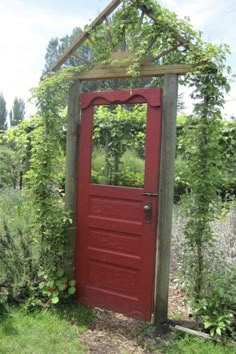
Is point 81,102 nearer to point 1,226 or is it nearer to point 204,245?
point 1,226

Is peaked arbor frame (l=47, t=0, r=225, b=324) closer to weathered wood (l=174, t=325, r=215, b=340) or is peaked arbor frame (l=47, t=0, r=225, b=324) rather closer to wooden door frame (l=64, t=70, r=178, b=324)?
wooden door frame (l=64, t=70, r=178, b=324)

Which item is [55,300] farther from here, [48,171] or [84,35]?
[84,35]

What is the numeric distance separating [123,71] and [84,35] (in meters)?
0.54

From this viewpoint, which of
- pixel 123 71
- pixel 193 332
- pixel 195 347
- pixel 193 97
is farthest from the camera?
pixel 123 71

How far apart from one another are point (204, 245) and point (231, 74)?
143 cm

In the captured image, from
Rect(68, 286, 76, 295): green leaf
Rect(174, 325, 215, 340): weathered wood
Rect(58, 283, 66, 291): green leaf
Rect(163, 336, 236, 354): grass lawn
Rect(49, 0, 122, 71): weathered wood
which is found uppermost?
Rect(49, 0, 122, 71): weathered wood

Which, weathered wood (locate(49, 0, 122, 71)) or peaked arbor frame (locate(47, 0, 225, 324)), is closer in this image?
peaked arbor frame (locate(47, 0, 225, 324))

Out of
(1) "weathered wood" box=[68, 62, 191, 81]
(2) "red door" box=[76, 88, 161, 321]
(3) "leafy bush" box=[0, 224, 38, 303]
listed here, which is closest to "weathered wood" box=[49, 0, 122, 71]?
(1) "weathered wood" box=[68, 62, 191, 81]

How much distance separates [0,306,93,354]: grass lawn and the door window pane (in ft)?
4.16

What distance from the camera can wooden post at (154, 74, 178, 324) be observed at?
329 cm

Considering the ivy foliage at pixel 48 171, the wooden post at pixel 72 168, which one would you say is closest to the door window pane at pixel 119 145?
the wooden post at pixel 72 168

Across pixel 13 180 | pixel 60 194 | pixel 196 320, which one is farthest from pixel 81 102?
pixel 13 180

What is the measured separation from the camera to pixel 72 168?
12.7ft

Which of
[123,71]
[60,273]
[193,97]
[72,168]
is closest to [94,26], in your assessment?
[123,71]
